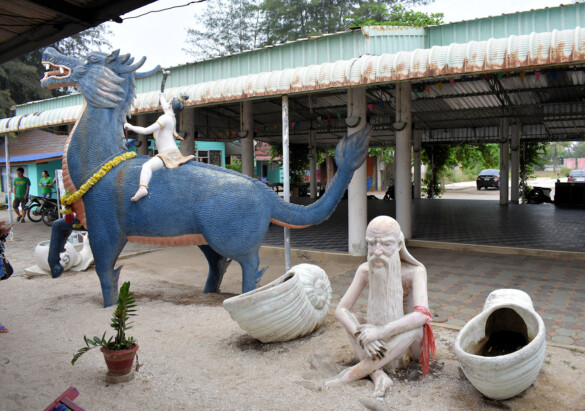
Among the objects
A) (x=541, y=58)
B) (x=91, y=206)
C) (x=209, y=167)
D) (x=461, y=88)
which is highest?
(x=461, y=88)

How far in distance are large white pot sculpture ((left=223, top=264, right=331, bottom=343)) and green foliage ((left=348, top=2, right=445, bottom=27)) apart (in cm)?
2127

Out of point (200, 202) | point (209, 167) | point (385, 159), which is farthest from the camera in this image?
point (385, 159)

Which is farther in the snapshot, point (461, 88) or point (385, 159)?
point (385, 159)

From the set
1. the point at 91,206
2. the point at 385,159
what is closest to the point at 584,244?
the point at 91,206

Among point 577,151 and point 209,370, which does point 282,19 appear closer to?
point 209,370

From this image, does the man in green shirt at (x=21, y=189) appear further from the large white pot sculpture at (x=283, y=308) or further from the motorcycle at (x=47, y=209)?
the large white pot sculpture at (x=283, y=308)

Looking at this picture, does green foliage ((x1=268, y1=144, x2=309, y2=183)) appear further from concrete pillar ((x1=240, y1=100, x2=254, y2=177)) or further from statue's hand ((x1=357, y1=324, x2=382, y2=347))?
statue's hand ((x1=357, y1=324, x2=382, y2=347))

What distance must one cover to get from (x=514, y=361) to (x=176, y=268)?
6.03 metres

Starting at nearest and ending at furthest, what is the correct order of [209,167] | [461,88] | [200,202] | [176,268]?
[200,202], [209,167], [176,268], [461,88]

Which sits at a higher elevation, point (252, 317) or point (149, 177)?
point (149, 177)

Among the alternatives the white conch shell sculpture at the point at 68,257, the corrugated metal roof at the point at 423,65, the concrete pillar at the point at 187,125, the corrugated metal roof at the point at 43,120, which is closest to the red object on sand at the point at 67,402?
the corrugated metal roof at the point at 423,65

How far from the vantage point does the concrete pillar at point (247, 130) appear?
10.7 meters

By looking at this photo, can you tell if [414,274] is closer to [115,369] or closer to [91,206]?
[115,369]

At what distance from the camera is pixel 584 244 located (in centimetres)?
852
